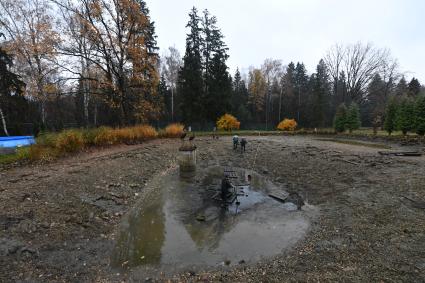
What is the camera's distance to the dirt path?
5895mm

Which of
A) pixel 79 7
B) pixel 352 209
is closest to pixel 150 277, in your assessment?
pixel 352 209

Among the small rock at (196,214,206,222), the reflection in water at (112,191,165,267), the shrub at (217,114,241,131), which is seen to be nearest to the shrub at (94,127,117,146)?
the reflection in water at (112,191,165,267)

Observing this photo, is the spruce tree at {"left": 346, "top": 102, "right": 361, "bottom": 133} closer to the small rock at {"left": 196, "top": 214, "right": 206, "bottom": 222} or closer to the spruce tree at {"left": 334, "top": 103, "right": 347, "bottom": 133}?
the spruce tree at {"left": 334, "top": 103, "right": 347, "bottom": 133}

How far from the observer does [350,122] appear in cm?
3631

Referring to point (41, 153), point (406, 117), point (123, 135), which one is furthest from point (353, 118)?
point (41, 153)

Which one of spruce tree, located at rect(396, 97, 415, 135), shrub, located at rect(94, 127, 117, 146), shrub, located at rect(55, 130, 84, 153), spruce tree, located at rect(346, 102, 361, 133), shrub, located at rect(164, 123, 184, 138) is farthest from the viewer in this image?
spruce tree, located at rect(346, 102, 361, 133)

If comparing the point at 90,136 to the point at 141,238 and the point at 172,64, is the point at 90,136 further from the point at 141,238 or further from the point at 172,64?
the point at 172,64

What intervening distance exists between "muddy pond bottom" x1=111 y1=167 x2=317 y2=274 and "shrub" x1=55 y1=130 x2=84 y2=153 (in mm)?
5248

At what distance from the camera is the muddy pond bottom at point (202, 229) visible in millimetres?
6811

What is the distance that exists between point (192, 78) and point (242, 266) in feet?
122

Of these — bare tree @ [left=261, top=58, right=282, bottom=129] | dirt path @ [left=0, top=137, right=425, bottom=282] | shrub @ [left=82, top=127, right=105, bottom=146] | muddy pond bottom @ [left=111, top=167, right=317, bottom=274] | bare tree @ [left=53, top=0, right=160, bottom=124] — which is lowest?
muddy pond bottom @ [left=111, top=167, right=317, bottom=274]

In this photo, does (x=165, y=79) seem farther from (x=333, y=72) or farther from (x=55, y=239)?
(x=55, y=239)

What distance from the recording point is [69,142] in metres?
14.4

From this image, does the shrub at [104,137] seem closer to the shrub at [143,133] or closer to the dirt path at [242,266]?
the dirt path at [242,266]
